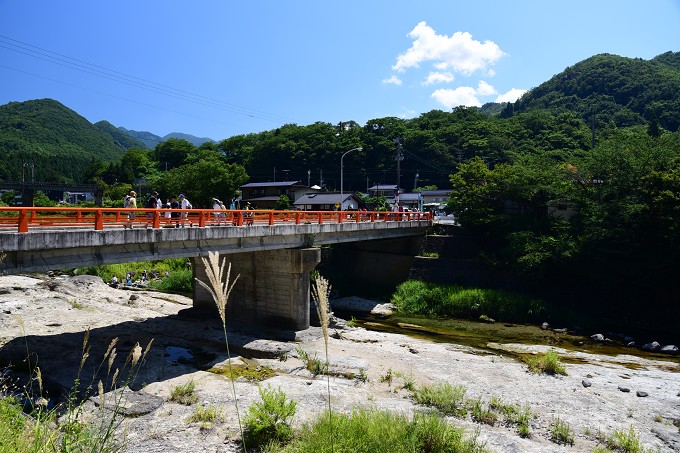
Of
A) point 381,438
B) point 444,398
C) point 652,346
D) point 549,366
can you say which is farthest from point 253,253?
point 652,346

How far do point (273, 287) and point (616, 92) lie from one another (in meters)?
110

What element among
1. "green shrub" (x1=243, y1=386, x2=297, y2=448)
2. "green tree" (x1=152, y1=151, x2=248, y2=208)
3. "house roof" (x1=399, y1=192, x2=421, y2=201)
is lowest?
"green shrub" (x1=243, y1=386, x2=297, y2=448)

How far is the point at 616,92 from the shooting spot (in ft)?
337

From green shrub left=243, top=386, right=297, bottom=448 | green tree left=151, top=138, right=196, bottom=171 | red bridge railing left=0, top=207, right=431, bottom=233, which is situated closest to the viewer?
green shrub left=243, top=386, right=297, bottom=448

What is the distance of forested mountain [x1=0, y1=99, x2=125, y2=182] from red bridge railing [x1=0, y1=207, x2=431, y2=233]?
104m

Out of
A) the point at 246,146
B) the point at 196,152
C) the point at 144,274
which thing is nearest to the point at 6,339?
the point at 144,274

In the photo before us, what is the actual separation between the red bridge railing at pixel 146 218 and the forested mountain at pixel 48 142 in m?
104

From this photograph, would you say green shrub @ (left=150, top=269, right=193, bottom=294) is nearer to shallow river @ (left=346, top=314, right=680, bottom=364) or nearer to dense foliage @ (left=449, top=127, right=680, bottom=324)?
shallow river @ (left=346, top=314, right=680, bottom=364)

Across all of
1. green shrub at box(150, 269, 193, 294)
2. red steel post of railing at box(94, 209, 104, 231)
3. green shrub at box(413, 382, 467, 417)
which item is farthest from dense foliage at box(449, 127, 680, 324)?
red steel post of railing at box(94, 209, 104, 231)

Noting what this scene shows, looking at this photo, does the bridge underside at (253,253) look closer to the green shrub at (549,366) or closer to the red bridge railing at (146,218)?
the red bridge railing at (146,218)

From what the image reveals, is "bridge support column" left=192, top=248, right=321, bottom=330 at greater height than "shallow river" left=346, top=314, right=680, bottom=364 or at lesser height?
greater

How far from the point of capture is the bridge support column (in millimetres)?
23250

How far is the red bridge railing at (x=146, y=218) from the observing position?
12.3m

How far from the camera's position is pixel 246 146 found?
344 feet
